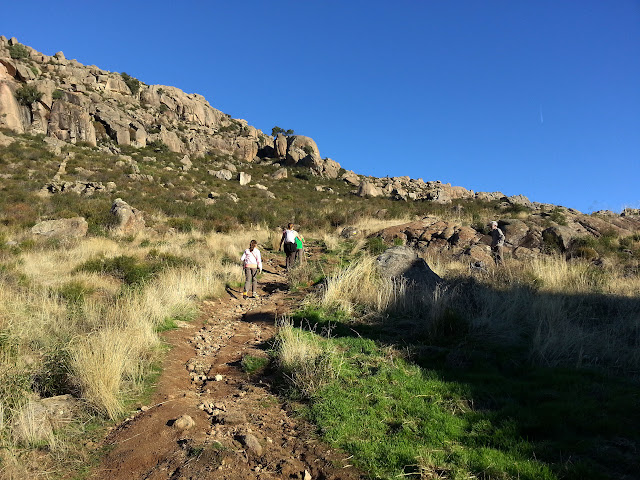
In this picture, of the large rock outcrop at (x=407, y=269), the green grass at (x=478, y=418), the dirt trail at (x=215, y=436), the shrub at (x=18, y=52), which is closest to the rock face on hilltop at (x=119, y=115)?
the shrub at (x=18, y=52)

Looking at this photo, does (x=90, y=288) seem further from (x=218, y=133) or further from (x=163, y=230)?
(x=218, y=133)

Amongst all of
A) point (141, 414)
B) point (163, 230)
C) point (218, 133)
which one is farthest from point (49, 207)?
point (218, 133)

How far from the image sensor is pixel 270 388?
4.65 meters

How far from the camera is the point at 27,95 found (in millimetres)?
39031

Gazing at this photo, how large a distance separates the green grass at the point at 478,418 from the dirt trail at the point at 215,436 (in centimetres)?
32

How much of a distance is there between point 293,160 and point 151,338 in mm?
50090

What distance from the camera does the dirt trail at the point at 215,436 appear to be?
3.05m

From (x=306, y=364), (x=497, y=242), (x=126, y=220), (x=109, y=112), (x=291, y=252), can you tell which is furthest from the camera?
(x=109, y=112)

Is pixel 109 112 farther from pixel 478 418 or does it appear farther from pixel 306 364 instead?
pixel 478 418

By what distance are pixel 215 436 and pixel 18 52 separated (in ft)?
220

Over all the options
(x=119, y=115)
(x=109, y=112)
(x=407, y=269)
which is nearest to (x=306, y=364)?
(x=407, y=269)

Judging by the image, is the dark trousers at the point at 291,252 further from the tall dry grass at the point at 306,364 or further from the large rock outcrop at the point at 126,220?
the large rock outcrop at the point at 126,220

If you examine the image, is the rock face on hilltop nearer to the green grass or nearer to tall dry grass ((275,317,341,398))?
tall dry grass ((275,317,341,398))

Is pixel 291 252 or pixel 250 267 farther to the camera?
pixel 291 252
